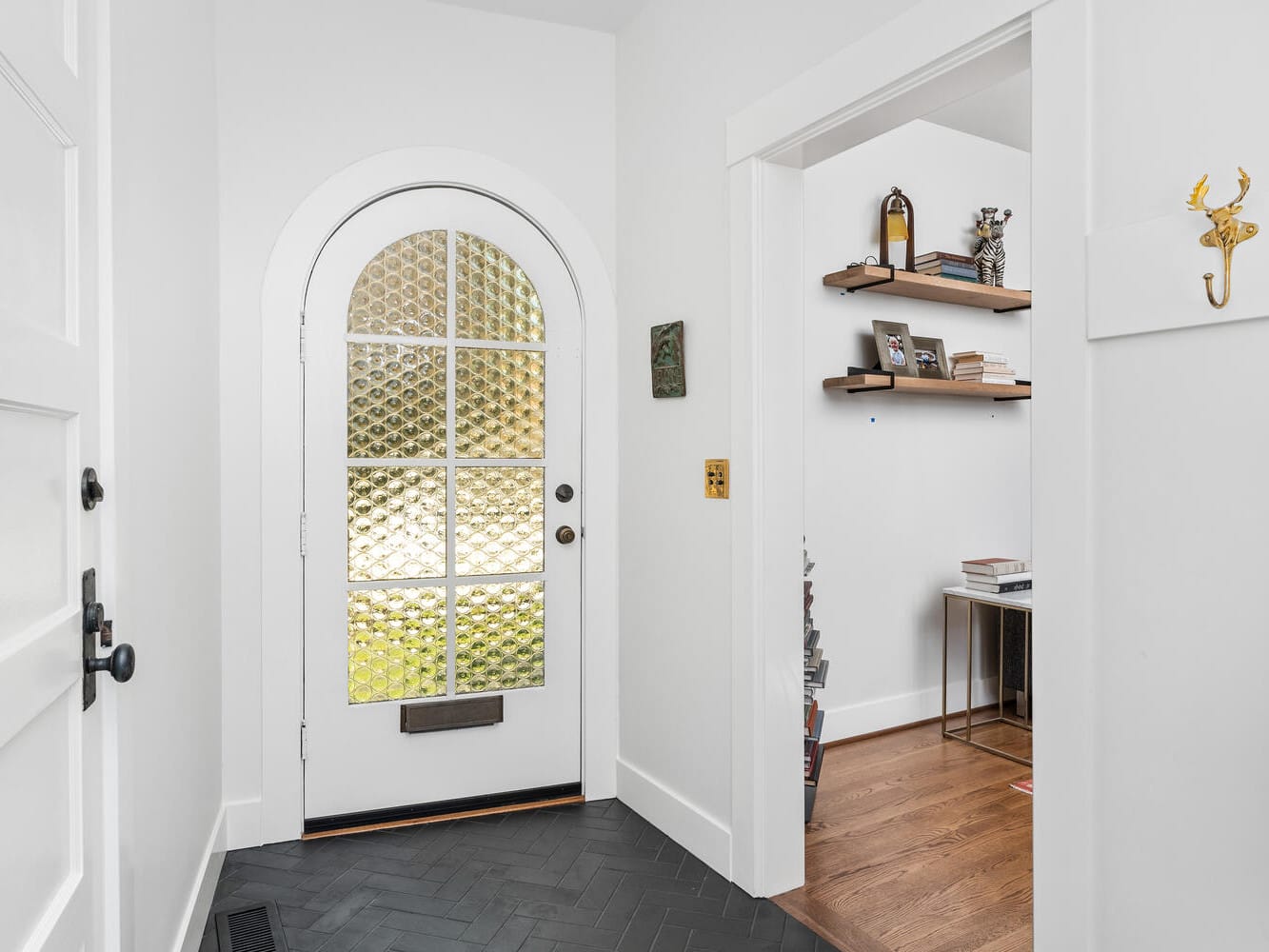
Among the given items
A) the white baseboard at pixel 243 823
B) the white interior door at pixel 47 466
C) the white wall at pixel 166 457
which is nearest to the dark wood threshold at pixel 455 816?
the white baseboard at pixel 243 823

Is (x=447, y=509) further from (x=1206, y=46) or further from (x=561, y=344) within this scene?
(x=1206, y=46)

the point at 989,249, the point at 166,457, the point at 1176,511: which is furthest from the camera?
the point at 989,249

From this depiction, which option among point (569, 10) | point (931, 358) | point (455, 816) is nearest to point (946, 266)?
point (931, 358)

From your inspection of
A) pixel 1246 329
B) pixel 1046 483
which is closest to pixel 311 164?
pixel 1046 483

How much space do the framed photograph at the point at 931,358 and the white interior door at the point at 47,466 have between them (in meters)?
3.26

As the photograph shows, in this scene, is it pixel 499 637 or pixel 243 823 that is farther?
pixel 499 637

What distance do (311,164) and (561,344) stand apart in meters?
1.02

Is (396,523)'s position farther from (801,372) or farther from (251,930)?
(801,372)

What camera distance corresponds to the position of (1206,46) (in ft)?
4.15

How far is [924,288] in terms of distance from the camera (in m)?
3.58

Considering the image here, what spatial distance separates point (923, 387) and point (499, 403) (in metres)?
1.80

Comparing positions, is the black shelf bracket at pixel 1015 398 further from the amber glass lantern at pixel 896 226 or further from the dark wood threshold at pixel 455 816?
the dark wood threshold at pixel 455 816

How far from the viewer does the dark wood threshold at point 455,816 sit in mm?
2781

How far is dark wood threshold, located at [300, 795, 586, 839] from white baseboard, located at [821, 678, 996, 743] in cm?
118
